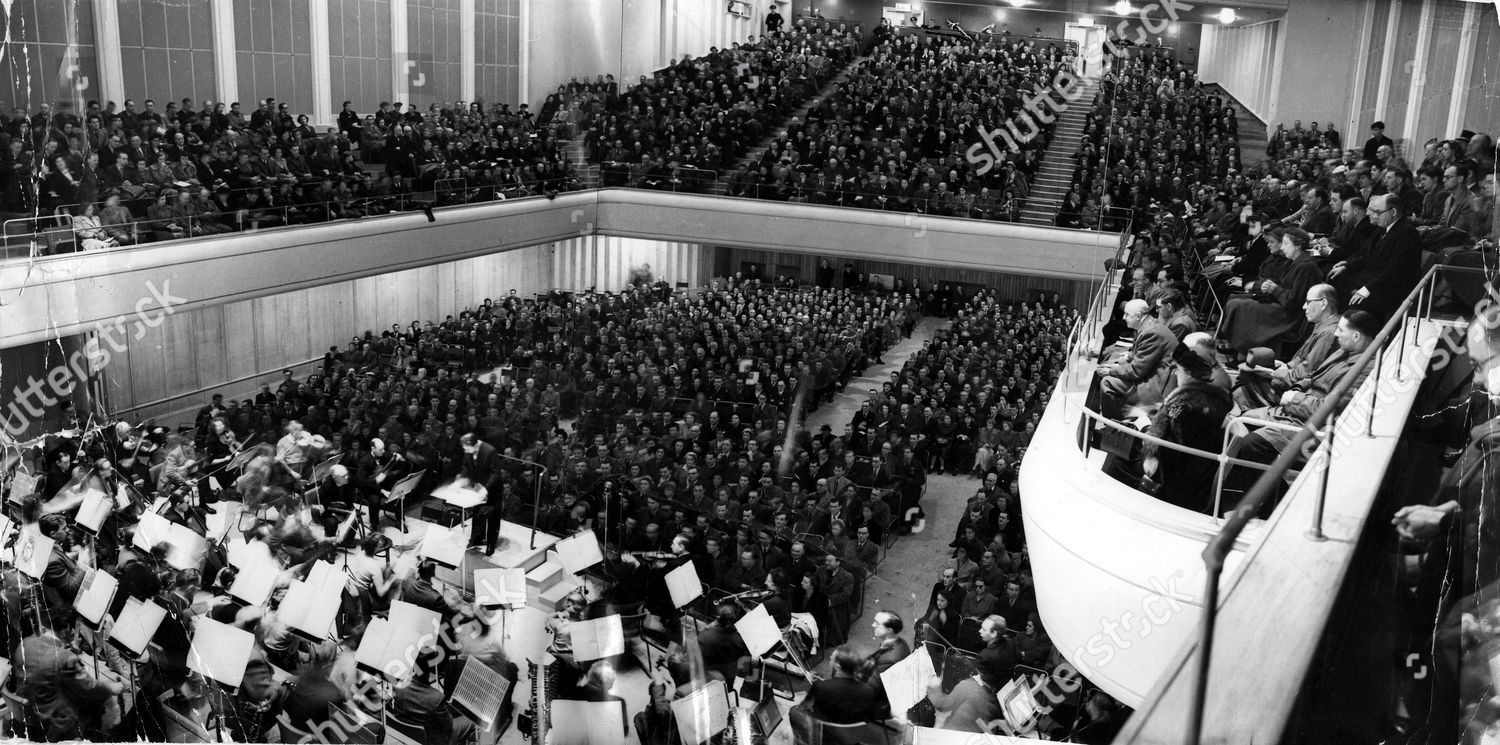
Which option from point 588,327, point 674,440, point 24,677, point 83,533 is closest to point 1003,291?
point 588,327

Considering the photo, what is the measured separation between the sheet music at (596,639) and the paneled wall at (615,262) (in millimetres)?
17720

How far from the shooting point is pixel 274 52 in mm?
20516

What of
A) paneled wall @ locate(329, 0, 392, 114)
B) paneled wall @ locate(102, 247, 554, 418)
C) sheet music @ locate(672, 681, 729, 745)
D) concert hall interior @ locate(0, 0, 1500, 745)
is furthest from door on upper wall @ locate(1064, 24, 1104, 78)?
sheet music @ locate(672, 681, 729, 745)

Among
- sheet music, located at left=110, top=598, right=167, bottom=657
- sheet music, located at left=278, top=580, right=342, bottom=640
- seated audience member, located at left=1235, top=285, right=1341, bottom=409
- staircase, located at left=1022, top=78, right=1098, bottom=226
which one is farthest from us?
staircase, located at left=1022, top=78, right=1098, bottom=226

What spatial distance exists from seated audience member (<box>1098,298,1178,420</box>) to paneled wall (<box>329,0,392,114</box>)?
61.5 ft

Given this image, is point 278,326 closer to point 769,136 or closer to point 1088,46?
point 769,136

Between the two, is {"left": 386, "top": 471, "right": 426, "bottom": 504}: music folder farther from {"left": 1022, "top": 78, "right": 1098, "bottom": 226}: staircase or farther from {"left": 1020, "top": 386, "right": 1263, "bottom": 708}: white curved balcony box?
{"left": 1022, "top": 78, "right": 1098, "bottom": 226}: staircase

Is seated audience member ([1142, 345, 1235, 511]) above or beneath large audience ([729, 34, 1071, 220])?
beneath

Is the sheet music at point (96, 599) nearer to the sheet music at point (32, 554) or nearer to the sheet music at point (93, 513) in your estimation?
the sheet music at point (32, 554)

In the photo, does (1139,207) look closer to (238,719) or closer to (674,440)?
(674,440)

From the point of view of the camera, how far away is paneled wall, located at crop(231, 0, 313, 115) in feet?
65.5

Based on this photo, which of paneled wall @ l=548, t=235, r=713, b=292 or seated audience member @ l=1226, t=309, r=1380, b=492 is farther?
paneled wall @ l=548, t=235, r=713, b=292

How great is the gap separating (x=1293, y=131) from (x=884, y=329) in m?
7.72

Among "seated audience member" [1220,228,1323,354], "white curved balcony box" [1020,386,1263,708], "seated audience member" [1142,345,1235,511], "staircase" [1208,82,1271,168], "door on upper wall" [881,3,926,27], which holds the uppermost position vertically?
"door on upper wall" [881,3,926,27]
